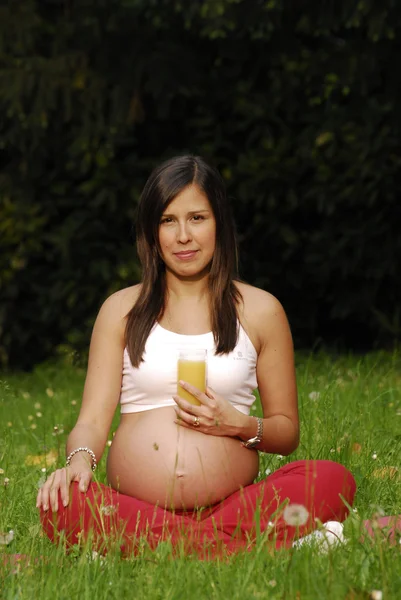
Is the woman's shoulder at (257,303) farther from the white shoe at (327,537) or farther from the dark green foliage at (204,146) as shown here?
the dark green foliage at (204,146)

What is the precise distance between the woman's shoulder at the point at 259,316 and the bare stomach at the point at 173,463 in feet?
1.22

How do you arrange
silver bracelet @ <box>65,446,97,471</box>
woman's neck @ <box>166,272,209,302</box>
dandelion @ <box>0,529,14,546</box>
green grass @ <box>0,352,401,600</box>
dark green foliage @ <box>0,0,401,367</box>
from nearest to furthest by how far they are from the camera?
green grass @ <box>0,352,401,600</box> < dandelion @ <box>0,529,14,546</box> < silver bracelet @ <box>65,446,97,471</box> < woman's neck @ <box>166,272,209,302</box> < dark green foliage @ <box>0,0,401,367</box>

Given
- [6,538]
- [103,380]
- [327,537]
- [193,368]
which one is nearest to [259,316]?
[193,368]

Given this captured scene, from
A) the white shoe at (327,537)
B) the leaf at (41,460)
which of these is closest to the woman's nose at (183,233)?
the white shoe at (327,537)

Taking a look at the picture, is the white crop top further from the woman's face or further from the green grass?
the green grass

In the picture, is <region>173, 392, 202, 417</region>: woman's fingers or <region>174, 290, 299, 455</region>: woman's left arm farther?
<region>174, 290, 299, 455</region>: woman's left arm

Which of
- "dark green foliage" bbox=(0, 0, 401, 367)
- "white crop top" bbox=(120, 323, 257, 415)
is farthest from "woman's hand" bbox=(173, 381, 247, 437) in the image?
"dark green foliage" bbox=(0, 0, 401, 367)

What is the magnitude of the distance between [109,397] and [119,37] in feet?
17.7

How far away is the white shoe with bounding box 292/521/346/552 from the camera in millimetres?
2980

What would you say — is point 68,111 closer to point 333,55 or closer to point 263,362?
point 333,55

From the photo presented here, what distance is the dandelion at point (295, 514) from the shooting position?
3.28 m

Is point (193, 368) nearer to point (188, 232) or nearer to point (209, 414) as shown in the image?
point (209, 414)

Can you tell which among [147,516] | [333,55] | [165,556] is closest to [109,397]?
[147,516]

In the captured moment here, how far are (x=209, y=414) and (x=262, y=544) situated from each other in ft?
1.81
